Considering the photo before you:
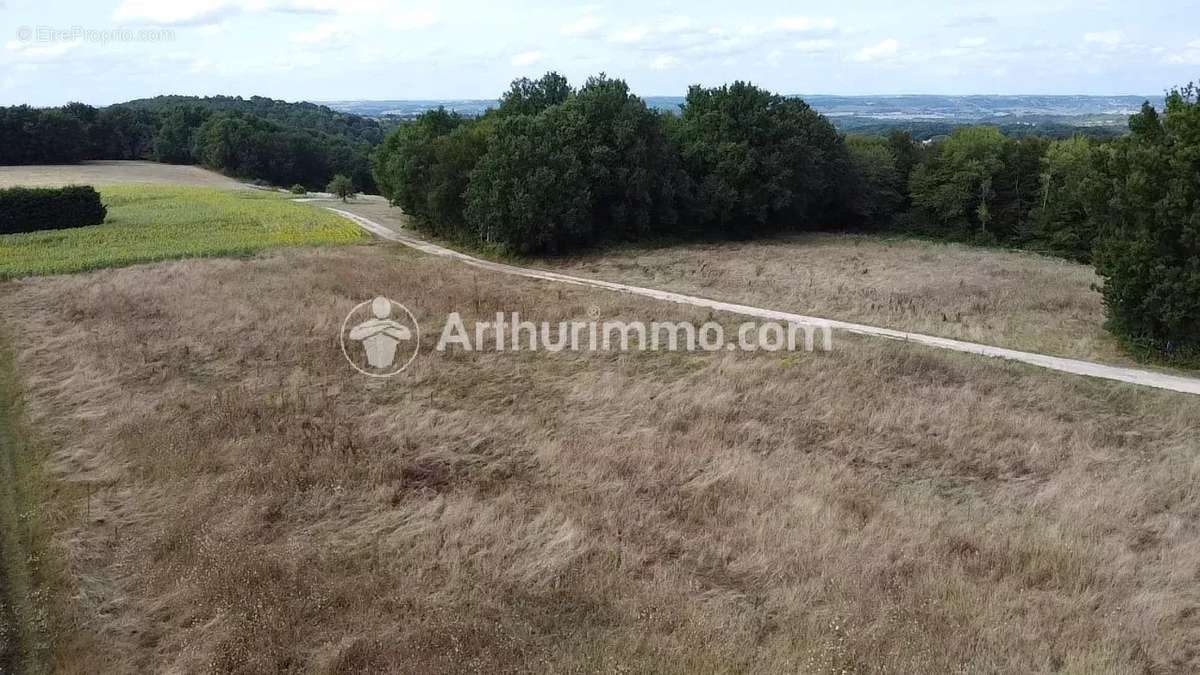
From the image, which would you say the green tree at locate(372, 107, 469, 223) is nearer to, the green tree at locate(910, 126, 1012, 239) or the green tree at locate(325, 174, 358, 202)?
the green tree at locate(325, 174, 358, 202)

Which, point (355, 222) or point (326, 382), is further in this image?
point (355, 222)

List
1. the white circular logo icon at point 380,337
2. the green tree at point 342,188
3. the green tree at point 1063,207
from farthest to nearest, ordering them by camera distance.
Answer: the green tree at point 342,188
the green tree at point 1063,207
the white circular logo icon at point 380,337

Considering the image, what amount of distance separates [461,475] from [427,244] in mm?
27257

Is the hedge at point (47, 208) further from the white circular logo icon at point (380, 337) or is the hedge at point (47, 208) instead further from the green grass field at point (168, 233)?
the white circular logo icon at point (380, 337)

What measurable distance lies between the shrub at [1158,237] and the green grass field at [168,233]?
98.6 feet

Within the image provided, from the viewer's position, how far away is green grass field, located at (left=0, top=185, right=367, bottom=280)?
2877 cm

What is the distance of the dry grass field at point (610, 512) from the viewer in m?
7.57

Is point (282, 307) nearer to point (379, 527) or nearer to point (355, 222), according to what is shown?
point (379, 527)

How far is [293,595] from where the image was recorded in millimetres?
8273

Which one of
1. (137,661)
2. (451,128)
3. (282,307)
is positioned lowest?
(137,661)

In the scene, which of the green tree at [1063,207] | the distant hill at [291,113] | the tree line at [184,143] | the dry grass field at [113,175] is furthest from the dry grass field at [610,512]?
the distant hill at [291,113]

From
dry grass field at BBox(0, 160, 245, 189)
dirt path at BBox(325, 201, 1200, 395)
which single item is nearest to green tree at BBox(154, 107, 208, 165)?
dry grass field at BBox(0, 160, 245, 189)

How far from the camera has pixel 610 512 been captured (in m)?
10.2

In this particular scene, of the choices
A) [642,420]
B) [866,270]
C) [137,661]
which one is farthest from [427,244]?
[137,661]
